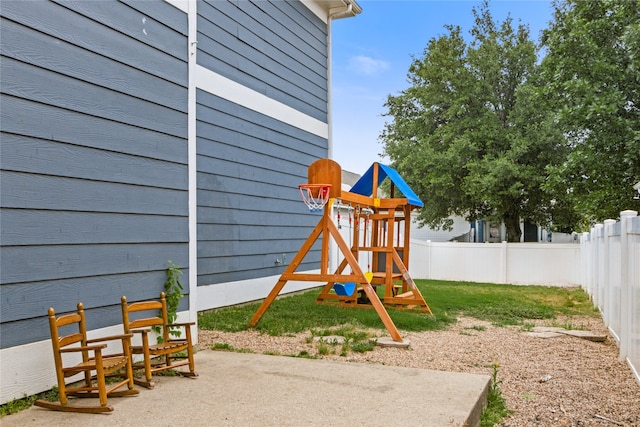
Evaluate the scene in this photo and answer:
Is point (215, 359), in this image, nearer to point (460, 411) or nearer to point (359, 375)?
point (359, 375)

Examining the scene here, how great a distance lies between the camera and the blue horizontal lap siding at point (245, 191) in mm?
7680

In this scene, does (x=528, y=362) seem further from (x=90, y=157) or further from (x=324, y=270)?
(x=90, y=157)

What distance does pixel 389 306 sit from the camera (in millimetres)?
8602

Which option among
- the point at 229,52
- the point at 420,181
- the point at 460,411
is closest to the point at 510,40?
the point at 420,181

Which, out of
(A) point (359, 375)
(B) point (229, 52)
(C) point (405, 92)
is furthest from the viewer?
(C) point (405, 92)

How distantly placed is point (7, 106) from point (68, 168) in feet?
1.95

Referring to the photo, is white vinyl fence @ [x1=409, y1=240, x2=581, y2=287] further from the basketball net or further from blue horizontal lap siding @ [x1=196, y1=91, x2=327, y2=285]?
the basketball net

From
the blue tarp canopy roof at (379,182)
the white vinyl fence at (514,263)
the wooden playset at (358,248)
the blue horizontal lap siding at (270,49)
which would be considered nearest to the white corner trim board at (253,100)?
the blue horizontal lap siding at (270,49)

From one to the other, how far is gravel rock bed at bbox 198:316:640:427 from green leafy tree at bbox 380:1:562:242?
808 centimetres

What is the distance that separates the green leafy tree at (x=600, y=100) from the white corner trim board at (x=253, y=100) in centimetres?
523

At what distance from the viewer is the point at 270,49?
30.8ft

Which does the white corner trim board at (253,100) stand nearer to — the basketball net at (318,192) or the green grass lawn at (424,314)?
the basketball net at (318,192)

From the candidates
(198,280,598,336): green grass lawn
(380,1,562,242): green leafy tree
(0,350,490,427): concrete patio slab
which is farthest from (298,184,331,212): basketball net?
(380,1,562,242): green leafy tree

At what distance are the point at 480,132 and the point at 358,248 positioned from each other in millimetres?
8601
